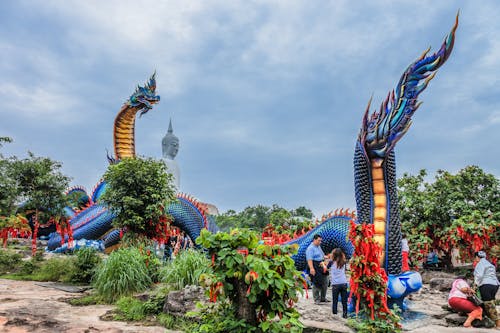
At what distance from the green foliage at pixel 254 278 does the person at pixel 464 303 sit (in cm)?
338

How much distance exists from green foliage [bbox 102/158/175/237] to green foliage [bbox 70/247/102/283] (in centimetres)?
108

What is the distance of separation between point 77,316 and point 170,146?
20.4 metres

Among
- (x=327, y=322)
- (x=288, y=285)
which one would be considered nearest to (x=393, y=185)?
(x=327, y=322)

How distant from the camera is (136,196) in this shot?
9953 millimetres

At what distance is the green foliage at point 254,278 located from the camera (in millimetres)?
3299

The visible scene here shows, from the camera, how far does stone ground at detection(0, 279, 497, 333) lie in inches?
198

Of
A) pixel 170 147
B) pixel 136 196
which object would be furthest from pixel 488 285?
pixel 170 147

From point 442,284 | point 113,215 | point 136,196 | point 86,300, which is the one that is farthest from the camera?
point 113,215

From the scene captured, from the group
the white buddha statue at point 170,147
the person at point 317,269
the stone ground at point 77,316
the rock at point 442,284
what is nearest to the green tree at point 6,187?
the stone ground at point 77,316

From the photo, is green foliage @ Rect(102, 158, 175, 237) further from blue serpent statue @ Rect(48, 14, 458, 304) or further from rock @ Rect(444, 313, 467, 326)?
rock @ Rect(444, 313, 467, 326)

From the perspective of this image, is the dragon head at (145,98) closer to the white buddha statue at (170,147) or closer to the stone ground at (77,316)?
the white buddha statue at (170,147)

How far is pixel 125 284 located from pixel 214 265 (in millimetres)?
4400

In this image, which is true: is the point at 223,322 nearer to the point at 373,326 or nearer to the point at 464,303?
the point at 373,326

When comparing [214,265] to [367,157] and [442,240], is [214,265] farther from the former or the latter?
[442,240]
